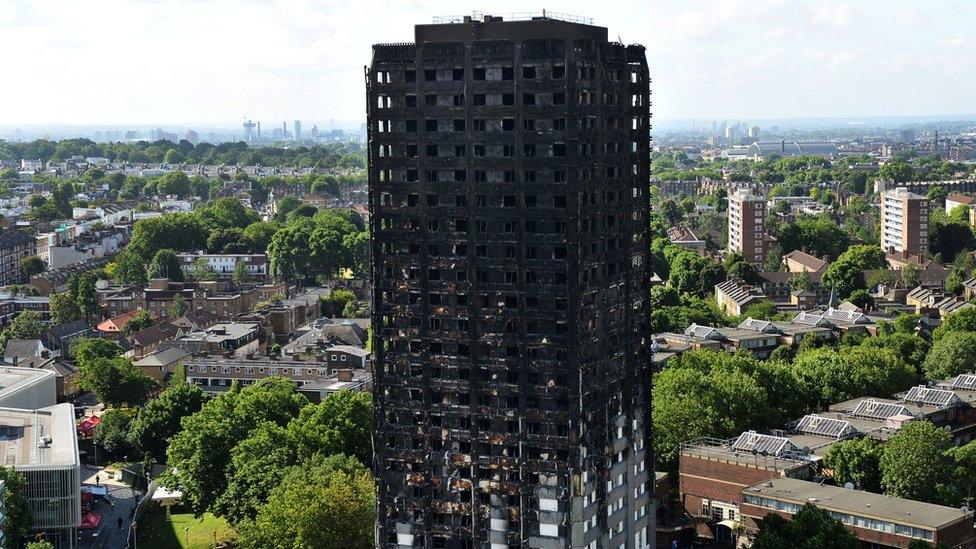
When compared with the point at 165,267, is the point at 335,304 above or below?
below

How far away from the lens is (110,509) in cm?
8975

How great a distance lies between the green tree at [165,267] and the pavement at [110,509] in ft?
240

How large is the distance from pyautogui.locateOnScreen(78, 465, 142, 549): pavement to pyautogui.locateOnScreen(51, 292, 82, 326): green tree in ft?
165

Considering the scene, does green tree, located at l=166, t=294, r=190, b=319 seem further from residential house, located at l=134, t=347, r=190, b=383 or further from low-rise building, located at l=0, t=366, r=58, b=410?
low-rise building, located at l=0, t=366, r=58, b=410

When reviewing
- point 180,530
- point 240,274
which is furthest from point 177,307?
point 180,530

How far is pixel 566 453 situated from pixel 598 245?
28.8 ft

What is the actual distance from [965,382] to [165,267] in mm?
103619

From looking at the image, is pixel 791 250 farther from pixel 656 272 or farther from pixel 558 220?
pixel 558 220

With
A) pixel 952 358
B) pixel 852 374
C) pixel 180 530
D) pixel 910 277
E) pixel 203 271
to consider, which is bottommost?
pixel 180 530

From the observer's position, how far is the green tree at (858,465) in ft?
253

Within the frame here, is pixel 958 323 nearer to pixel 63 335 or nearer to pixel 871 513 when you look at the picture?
pixel 871 513

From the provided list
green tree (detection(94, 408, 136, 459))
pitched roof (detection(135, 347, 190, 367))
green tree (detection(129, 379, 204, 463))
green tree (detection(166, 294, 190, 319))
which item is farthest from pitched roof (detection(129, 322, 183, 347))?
green tree (detection(129, 379, 204, 463))

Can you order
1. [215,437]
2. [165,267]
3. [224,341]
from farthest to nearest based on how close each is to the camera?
[165,267], [224,341], [215,437]

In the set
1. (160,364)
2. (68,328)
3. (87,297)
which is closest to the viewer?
(160,364)
